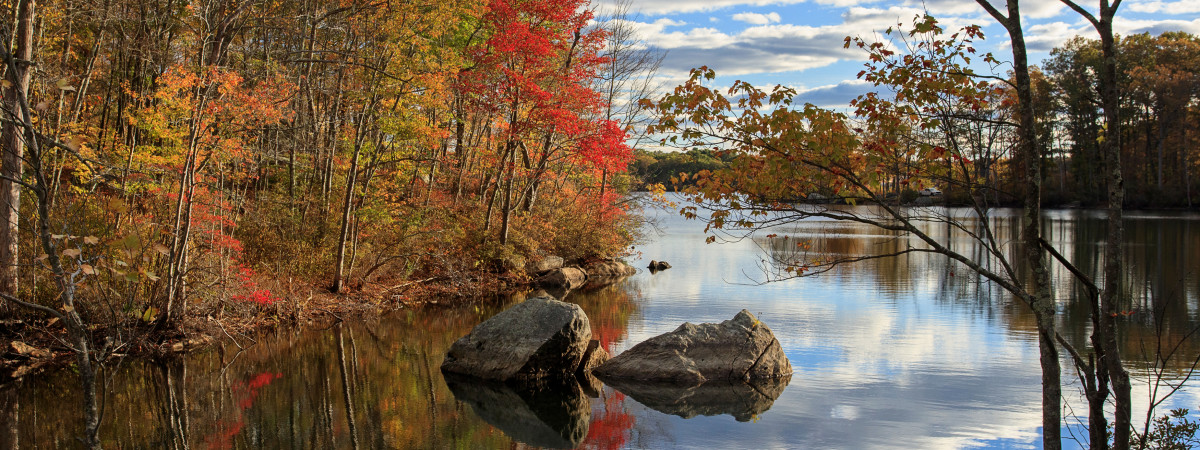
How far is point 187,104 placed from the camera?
12453mm

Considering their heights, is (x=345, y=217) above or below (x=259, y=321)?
above

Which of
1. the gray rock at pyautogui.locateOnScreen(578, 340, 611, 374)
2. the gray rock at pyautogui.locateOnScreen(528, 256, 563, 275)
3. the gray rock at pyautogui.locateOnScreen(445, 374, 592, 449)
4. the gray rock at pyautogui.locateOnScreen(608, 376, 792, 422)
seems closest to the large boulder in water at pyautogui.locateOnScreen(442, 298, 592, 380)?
the gray rock at pyautogui.locateOnScreen(578, 340, 611, 374)

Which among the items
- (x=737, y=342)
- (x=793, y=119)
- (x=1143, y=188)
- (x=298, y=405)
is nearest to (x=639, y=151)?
(x=737, y=342)

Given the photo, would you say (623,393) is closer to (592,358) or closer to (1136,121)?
(592,358)

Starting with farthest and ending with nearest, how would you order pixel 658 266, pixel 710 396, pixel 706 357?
pixel 658 266 → pixel 706 357 → pixel 710 396

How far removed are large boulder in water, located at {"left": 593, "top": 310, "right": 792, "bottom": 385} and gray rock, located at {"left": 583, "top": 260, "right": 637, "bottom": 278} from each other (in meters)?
Result: 14.2

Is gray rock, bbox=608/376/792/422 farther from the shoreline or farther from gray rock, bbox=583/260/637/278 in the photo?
gray rock, bbox=583/260/637/278

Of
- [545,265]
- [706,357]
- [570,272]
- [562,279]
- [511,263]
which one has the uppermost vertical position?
[511,263]

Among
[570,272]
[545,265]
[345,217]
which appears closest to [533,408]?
[345,217]

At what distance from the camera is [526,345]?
12133mm

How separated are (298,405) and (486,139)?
14251 mm

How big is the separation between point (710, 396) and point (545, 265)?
1406cm

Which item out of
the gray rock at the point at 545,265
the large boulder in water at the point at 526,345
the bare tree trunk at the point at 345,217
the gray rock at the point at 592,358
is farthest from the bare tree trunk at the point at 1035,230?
the gray rock at the point at 545,265

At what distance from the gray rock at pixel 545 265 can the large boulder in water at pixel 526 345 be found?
11861mm
